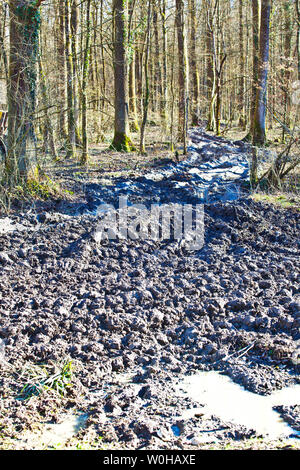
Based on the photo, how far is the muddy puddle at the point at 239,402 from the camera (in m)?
3.73

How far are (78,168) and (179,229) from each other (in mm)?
4520

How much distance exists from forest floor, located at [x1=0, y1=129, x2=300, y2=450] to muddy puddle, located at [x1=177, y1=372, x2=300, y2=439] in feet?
0.06

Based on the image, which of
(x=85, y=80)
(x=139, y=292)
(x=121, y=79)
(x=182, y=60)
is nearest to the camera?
(x=139, y=292)

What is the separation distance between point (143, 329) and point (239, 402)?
148 centimetres

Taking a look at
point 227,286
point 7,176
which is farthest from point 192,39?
point 227,286

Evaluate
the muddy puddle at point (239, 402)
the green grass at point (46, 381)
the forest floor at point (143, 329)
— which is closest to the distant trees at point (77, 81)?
the forest floor at point (143, 329)

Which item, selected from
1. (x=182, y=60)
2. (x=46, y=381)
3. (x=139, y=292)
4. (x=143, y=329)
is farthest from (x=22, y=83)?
(x=182, y=60)

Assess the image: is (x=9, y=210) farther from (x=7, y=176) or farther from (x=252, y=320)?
(x=252, y=320)

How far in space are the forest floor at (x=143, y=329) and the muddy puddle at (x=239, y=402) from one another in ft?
0.06

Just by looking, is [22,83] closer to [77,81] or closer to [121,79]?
[77,81]

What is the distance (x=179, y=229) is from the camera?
8.80 m

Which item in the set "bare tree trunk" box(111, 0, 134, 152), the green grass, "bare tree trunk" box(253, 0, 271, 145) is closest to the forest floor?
the green grass

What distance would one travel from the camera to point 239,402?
4121mm

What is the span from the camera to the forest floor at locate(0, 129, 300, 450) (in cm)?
370
